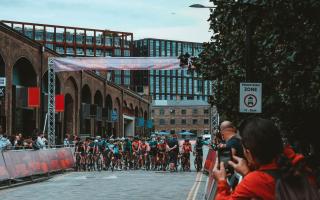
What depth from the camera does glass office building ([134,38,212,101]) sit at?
15888 centimetres

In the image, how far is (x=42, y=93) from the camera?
42781 millimetres

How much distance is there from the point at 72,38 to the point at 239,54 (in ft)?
344

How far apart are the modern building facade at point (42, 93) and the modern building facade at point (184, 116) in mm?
79916

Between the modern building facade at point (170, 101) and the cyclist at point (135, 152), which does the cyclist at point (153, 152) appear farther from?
the modern building facade at point (170, 101)

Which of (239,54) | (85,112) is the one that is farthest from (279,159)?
(85,112)

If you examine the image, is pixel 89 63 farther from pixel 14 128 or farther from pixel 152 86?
pixel 152 86

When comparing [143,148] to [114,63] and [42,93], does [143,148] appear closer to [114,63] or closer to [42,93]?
[114,63]

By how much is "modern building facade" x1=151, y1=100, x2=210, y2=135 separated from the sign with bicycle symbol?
146 metres

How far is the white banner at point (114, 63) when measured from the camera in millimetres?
32656

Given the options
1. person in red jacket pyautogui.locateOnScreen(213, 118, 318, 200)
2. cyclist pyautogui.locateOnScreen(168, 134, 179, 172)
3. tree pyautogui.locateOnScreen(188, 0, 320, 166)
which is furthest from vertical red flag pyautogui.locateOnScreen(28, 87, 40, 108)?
person in red jacket pyautogui.locateOnScreen(213, 118, 318, 200)

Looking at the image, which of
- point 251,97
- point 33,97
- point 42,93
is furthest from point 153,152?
point 251,97

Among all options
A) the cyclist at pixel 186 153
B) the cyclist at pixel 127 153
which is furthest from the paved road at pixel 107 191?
the cyclist at pixel 127 153

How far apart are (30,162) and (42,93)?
22.0 m

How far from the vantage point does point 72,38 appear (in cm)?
11912
